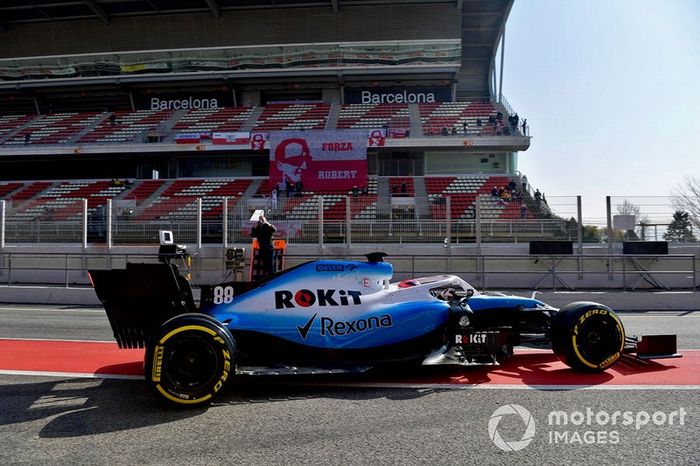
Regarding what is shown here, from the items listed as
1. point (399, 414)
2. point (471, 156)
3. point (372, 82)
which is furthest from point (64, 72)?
point (399, 414)

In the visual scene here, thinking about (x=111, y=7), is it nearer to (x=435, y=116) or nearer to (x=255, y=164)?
(x=255, y=164)

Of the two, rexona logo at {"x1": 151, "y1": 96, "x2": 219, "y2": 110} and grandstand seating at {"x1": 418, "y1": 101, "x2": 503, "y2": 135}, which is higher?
rexona logo at {"x1": 151, "y1": 96, "x2": 219, "y2": 110}

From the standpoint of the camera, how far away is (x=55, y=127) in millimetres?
34969

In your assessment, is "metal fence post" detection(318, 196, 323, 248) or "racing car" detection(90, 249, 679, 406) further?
"metal fence post" detection(318, 196, 323, 248)

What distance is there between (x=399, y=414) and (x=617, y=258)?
435 inches

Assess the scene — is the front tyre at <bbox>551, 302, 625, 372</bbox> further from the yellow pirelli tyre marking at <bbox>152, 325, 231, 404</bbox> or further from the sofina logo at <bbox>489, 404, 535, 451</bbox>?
the yellow pirelli tyre marking at <bbox>152, 325, 231, 404</bbox>

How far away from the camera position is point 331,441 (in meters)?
3.32

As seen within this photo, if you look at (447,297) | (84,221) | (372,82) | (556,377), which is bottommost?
(556,377)

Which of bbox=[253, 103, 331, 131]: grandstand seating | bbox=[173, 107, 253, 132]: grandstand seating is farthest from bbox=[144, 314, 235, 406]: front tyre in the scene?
bbox=[173, 107, 253, 132]: grandstand seating

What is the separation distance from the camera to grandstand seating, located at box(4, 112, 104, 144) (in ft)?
110

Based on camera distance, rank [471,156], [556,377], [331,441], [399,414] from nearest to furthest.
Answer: [331,441] < [399,414] < [556,377] < [471,156]

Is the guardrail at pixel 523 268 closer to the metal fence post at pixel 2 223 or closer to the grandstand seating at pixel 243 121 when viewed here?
the metal fence post at pixel 2 223

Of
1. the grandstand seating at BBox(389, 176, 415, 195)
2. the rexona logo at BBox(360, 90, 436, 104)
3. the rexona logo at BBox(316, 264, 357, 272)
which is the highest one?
the rexona logo at BBox(360, 90, 436, 104)

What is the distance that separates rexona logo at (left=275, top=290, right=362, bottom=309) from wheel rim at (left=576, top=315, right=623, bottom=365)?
7.48 ft
